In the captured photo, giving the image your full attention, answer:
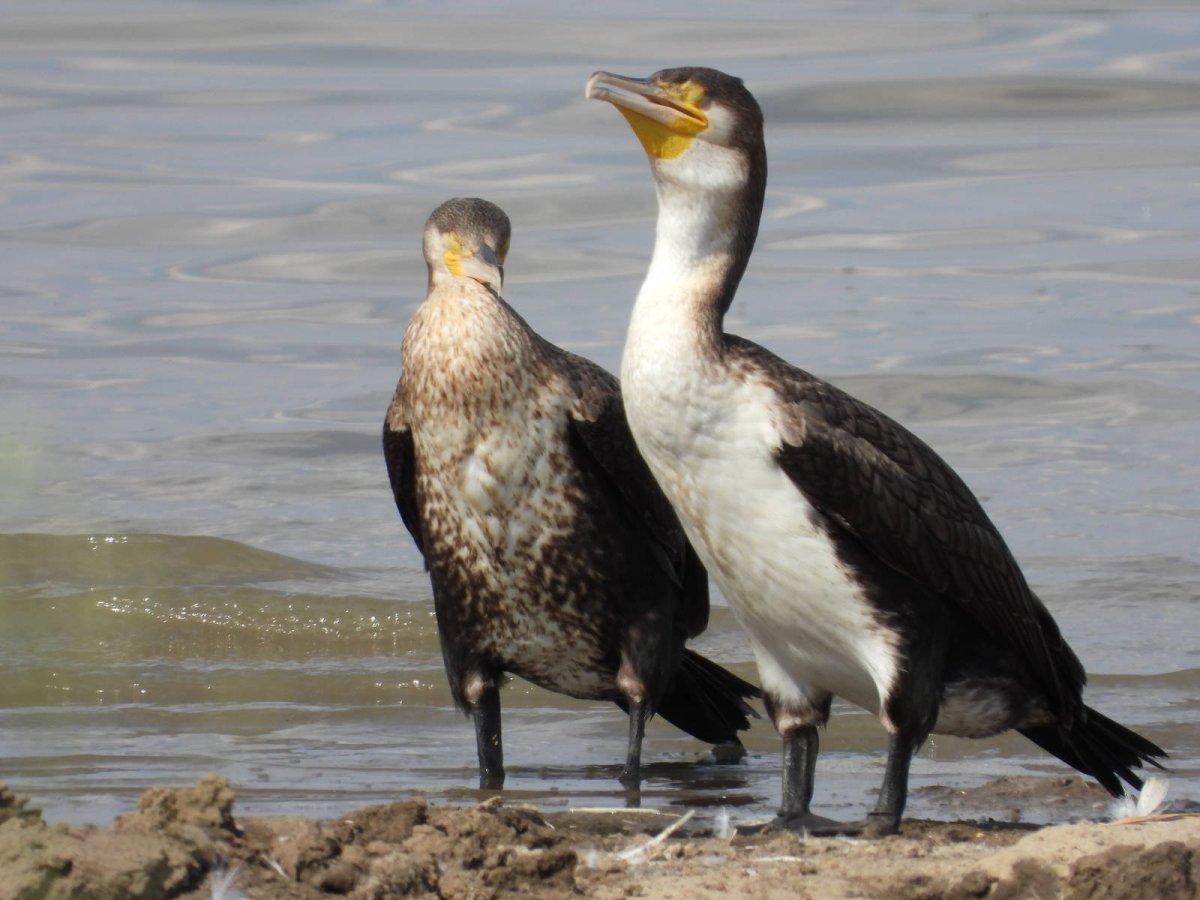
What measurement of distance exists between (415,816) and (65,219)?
1322cm

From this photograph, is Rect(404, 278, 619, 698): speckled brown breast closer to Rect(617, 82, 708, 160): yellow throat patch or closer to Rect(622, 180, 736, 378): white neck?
Rect(622, 180, 736, 378): white neck

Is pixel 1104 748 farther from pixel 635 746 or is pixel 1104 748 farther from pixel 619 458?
pixel 619 458

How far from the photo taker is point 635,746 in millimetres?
6688

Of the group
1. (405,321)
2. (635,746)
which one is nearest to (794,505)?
(635,746)

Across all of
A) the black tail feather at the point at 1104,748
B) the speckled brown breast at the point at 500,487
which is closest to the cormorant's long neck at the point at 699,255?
the speckled brown breast at the point at 500,487

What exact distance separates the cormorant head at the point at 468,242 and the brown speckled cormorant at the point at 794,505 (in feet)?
3.28

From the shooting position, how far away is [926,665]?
573 centimetres

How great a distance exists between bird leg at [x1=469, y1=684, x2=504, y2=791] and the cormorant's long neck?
1547 mm

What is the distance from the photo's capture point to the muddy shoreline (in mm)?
4406

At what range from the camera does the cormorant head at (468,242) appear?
6688 mm

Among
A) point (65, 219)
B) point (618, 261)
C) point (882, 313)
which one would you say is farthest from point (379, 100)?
point (882, 313)

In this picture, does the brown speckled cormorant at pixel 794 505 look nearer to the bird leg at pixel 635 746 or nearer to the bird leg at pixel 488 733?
the bird leg at pixel 635 746

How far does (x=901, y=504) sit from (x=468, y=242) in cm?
171

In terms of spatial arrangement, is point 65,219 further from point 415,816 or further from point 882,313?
point 415,816
